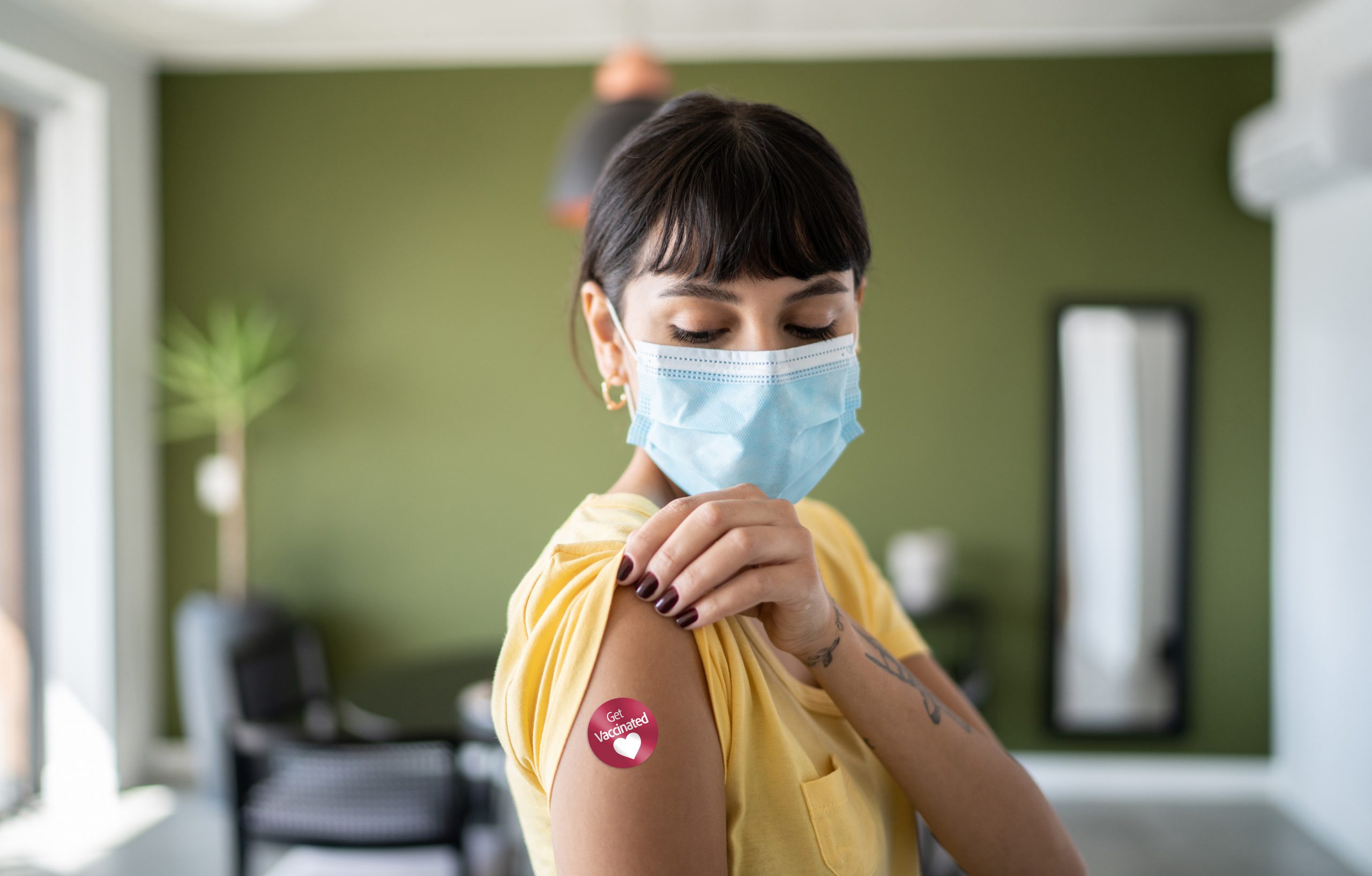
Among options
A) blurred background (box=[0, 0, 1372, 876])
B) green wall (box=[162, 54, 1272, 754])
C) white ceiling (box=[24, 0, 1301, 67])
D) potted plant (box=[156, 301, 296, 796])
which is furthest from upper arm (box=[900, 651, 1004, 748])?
potted plant (box=[156, 301, 296, 796])

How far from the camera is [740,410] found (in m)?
0.79

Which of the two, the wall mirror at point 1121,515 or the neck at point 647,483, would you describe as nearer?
the neck at point 647,483

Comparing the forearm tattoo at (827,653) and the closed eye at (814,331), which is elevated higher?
the closed eye at (814,331)

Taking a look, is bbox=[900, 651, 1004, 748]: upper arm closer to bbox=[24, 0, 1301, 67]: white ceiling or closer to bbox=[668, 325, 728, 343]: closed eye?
bbox=[668, 325, 728, 343]: closed eye

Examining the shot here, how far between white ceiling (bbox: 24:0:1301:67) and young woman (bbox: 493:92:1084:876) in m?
3.09

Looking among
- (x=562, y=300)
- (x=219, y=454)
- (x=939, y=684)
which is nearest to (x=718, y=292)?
(x=939, y=684)

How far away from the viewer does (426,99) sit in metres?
4.02

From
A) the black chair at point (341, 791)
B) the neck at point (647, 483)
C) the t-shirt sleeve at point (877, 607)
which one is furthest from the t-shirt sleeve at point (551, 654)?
the black chair at point (341, 791)

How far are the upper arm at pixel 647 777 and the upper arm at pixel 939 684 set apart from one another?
0.37 metres

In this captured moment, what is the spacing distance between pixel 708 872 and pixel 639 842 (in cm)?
6

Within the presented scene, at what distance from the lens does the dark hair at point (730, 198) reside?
27.9 inches

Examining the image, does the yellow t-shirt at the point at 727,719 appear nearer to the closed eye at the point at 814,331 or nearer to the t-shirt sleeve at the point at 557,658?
the t-shirt sleeve at the point at 557,658

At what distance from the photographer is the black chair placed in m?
2.25

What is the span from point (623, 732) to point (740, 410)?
0.99 feet
